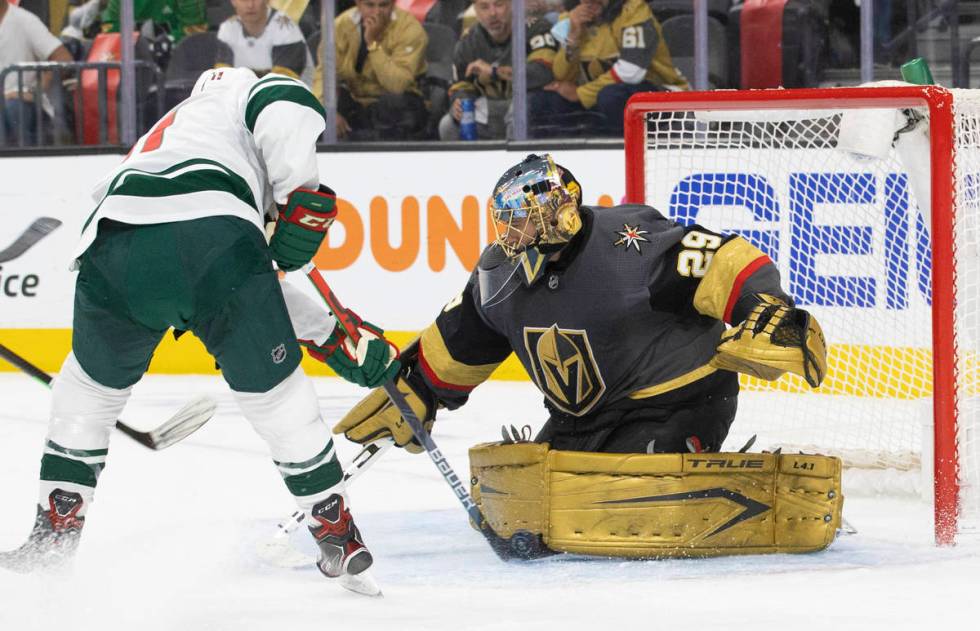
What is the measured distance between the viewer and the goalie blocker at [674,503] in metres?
2.84

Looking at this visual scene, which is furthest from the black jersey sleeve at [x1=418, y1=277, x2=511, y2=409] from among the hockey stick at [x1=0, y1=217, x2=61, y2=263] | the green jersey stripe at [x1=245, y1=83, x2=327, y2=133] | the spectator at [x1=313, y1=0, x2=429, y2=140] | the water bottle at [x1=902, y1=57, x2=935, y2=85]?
the hockey stick at [x1=0, y1=217, x2=61, y2=263]

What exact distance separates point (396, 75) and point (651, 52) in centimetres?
98

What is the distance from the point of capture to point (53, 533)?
8.79ft

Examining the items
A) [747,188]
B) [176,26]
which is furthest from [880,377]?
[176,26]

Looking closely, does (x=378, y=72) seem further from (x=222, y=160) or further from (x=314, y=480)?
(x=314, y=480)

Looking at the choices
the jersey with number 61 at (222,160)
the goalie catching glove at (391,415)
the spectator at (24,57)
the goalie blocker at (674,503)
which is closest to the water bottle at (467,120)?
the spectator at (24,57)

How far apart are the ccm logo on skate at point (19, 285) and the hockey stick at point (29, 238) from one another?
3.0 inches

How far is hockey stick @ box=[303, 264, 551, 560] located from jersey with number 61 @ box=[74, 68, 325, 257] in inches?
10.2

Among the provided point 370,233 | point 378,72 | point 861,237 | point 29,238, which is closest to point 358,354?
point 861,237

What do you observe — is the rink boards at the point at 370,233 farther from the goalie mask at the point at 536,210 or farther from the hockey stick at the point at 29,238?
the goalie mask at the point at 536,210

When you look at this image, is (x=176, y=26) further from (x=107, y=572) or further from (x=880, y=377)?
(x=107, y=572)

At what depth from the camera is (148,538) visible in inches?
127

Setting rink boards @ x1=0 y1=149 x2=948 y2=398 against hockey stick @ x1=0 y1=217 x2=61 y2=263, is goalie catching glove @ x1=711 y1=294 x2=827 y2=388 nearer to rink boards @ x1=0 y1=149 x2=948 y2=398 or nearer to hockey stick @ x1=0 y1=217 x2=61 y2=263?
rink boards @ x1=0 y1=149 x2=948 y2=398

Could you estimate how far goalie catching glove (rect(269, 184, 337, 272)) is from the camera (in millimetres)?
2605
